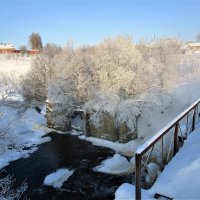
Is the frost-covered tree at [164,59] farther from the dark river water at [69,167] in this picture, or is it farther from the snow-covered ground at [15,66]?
the snow-covered ground at [15,66]

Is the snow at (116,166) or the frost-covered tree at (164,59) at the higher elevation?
the frost-covered tree at (164,59)

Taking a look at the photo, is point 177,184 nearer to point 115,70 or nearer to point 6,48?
point 115,70

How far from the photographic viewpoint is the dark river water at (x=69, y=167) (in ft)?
49.5

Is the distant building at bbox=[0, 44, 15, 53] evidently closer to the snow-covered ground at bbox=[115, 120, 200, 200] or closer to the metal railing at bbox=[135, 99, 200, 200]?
the metal railing at bbox=[135, 99, 200, 200]

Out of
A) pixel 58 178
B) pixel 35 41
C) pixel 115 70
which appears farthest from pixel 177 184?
pixel 35 41

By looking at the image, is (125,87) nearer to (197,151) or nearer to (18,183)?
(18,183)

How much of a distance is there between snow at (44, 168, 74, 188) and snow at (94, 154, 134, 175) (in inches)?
79.8

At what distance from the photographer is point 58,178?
1677 centimetres

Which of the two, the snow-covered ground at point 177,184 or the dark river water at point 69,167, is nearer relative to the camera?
the snow-covered ground at point 177,184

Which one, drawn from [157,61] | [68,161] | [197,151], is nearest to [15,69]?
[157,61]

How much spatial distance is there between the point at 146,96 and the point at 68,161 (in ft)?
30.8

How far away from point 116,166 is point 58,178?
402cm

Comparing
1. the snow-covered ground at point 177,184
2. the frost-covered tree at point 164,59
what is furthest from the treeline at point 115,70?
the snow-covered ground at point 177,184

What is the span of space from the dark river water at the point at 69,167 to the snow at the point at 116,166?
51cm
